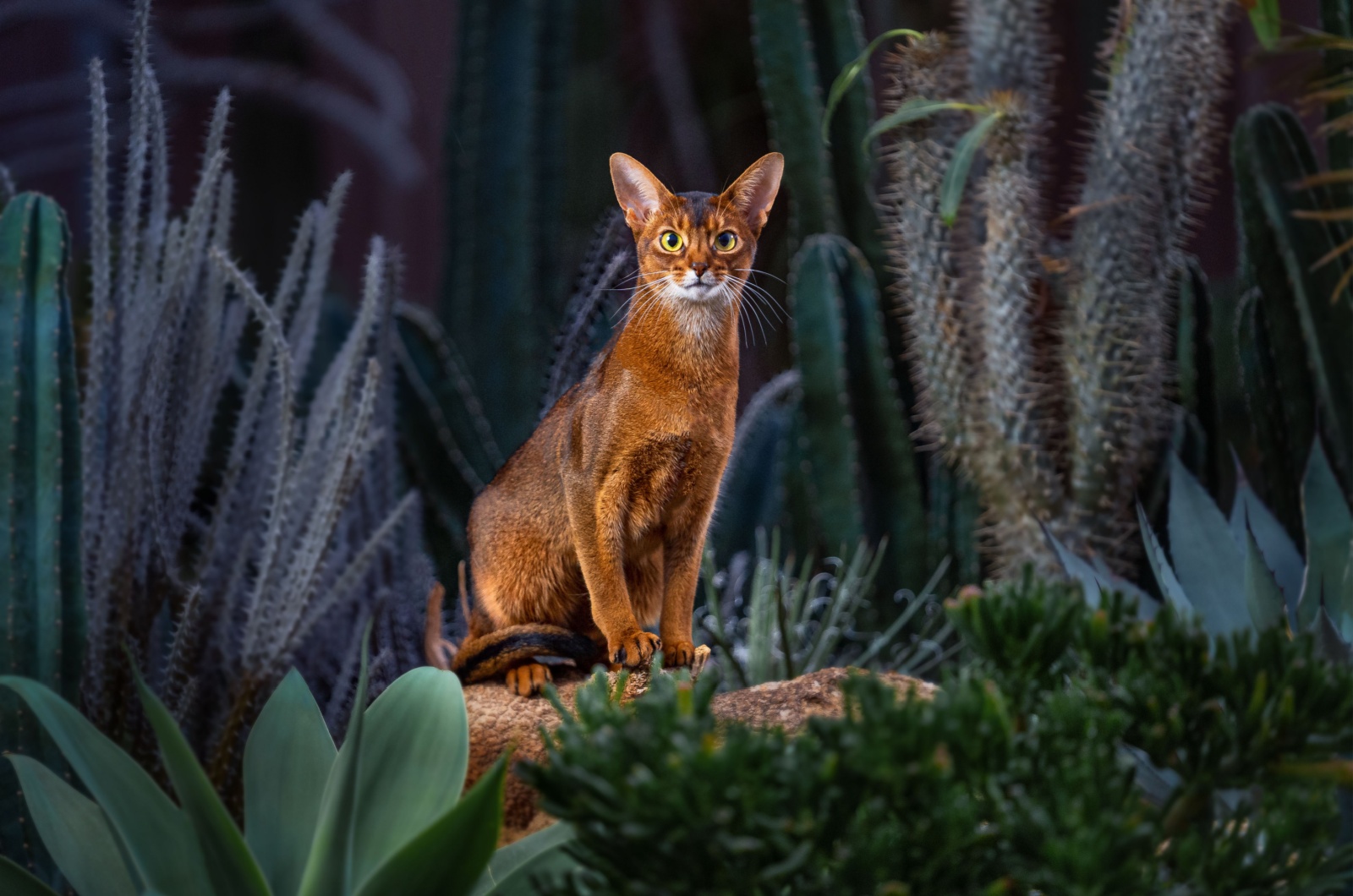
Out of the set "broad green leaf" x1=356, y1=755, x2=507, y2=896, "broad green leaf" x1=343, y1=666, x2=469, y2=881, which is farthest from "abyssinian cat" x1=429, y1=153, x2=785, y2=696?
"broad green leaf" x1=356, y1=755, x2=507, y2=896

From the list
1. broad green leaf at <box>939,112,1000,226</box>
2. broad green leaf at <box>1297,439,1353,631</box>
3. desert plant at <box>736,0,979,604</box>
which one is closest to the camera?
broad green leaf at <box>1297,439,1353,631</box>

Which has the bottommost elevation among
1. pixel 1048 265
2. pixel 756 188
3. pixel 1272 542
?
pixel 1272 542

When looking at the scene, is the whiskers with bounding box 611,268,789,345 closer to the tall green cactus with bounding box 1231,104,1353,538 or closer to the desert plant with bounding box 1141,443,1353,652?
the desert plant with bounding box 1141,443,1353,652

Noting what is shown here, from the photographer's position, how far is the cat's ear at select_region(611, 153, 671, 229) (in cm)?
108

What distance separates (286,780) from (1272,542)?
4.23 ft

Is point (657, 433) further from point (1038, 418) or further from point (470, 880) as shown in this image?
point (1038, 418)

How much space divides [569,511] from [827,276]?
37.4 inches

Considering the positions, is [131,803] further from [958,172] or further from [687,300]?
[958,172]

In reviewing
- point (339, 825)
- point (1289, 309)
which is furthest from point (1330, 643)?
point (1289, 309)

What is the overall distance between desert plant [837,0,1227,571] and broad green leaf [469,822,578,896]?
1.11 m

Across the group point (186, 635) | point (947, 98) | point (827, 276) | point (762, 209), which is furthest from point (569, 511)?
point (947, 98)

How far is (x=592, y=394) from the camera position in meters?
1.09

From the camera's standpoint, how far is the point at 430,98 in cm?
213

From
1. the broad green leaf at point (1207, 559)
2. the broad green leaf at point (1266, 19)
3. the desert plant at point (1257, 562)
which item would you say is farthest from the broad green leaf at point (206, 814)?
the broad green leaf at point (1266, 19)
